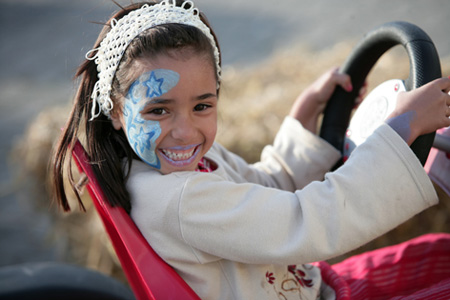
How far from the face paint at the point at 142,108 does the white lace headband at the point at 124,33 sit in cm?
6

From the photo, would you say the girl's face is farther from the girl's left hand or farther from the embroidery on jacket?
the girl's left hand

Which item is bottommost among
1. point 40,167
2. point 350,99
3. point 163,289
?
point 40,167

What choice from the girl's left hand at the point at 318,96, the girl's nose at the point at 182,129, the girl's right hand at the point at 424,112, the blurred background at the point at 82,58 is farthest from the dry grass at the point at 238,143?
the girl's nose at the point at 182,129

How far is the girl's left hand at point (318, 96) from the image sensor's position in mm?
1465

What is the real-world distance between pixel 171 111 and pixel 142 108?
0.21ft

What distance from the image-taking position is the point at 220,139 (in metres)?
2.56

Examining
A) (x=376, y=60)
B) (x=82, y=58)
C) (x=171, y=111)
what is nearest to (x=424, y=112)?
(x=376, y=60)

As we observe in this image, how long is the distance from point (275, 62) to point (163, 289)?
2.78m

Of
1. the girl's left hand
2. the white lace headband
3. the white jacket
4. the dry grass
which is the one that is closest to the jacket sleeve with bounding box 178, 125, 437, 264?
the white jacket

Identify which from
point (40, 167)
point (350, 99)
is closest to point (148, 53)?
point (350, 99)

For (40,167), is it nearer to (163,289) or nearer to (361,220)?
(163,289)

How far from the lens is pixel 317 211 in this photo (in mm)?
1007

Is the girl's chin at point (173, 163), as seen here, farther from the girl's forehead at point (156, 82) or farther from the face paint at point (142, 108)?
the girl's forehead at point (156, 82)

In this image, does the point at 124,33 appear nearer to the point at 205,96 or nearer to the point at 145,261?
the point at 205,96
